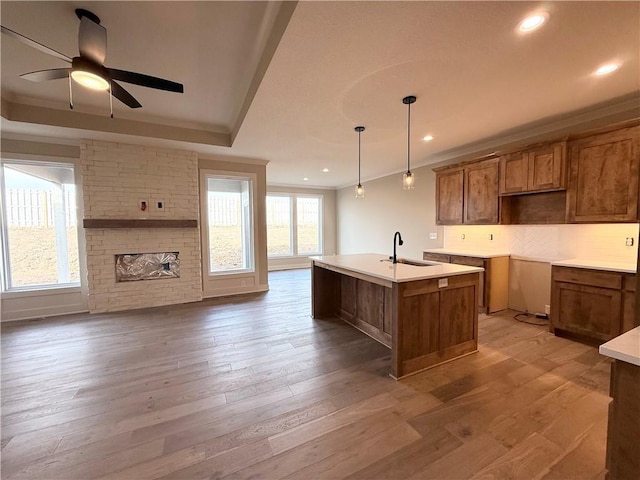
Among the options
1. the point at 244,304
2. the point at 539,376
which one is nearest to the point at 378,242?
the point at 244,304

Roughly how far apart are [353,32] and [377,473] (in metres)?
2.71

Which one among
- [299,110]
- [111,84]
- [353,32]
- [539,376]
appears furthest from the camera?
[299,110]

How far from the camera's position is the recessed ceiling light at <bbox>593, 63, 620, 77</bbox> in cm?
224

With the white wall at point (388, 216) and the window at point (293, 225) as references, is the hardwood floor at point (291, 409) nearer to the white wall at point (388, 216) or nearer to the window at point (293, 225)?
the white wall at point (388, 216)

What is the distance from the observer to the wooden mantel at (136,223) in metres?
4.08

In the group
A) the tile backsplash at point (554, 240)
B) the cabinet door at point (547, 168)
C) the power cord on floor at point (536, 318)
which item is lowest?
the power cord on floor at point (536, 318)

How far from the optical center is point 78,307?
4.20 m

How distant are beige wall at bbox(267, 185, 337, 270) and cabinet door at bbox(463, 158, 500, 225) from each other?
485 cm

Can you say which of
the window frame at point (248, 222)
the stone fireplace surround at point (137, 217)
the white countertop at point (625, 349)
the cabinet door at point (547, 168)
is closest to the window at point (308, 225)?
the window frame at point (248, 222)

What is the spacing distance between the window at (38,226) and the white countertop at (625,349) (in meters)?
5.92

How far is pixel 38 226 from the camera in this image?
4.01 m

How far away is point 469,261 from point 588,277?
4.40 feet

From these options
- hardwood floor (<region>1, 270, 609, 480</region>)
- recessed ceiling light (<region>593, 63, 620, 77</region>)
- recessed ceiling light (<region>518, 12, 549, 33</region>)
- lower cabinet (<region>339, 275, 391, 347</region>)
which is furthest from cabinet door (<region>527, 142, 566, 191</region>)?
lower cabinet (<region>339, 275, 391, 347</region>)

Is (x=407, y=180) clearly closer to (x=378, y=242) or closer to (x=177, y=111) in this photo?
(x=177, y=111)
